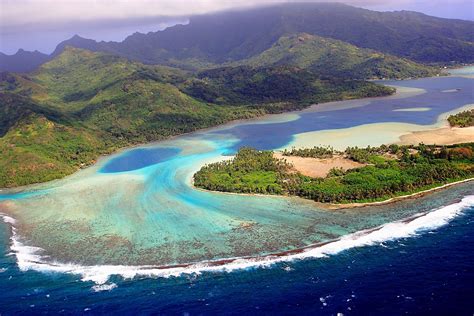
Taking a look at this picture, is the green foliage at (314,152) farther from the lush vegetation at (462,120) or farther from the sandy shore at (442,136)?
the lush vegetation at (462,120)

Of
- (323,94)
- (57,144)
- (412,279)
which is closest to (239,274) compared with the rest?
(412,279)

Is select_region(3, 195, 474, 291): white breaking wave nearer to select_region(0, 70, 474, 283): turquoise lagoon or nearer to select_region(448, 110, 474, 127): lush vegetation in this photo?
select_region(0, 70, 474, 283): turquoise lagoon

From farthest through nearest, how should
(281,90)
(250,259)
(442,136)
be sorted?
1. (281,90)
2. (442,136)
3. (250,259)

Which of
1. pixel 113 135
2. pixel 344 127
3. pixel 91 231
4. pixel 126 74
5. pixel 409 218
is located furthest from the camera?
pixel 126 74

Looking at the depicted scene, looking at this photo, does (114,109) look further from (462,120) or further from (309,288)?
(309,288)

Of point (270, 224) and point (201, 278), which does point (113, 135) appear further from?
point (201, 278)

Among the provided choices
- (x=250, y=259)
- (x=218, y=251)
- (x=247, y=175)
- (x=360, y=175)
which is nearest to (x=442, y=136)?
(x=360, y=175)
